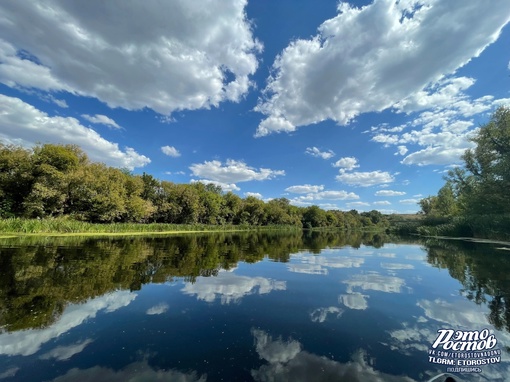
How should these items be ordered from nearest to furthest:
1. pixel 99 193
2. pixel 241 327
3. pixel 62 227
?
pixel 241 327
pixel 62 227
pixel 99 193

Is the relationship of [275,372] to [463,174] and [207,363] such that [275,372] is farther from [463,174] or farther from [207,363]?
[463,174]

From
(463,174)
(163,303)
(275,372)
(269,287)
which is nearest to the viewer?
(275,372)

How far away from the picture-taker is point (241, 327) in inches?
256

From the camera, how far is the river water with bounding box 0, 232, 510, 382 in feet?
15.1

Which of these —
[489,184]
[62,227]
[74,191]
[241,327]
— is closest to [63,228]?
[62,227]

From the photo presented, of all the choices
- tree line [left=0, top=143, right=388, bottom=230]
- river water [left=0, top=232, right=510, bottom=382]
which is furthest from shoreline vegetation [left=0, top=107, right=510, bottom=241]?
river water [left=0, top=232, right=510, bottom=382]

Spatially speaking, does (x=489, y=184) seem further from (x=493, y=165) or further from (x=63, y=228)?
(x=63, y=228)

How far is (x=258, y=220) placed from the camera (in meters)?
115

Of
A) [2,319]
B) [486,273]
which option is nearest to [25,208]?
[2,319]

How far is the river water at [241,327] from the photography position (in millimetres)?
4594

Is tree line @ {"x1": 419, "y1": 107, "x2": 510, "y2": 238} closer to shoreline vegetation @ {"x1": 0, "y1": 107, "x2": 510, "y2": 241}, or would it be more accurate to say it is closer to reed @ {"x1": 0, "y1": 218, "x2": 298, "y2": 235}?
shoreline vegetation @ {"x1": 0, "y1": 107, "x2": 510, "y2": 241}

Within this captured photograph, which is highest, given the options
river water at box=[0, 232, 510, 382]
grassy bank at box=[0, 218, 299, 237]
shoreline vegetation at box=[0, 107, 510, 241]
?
shoreline vegetation at box=[0, 107, 510, 241]

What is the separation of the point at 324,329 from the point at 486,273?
13135 mm

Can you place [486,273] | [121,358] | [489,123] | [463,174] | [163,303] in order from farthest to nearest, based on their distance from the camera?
[463,174] < [489,123] < [486,273] < [163,303] < [121,358]
